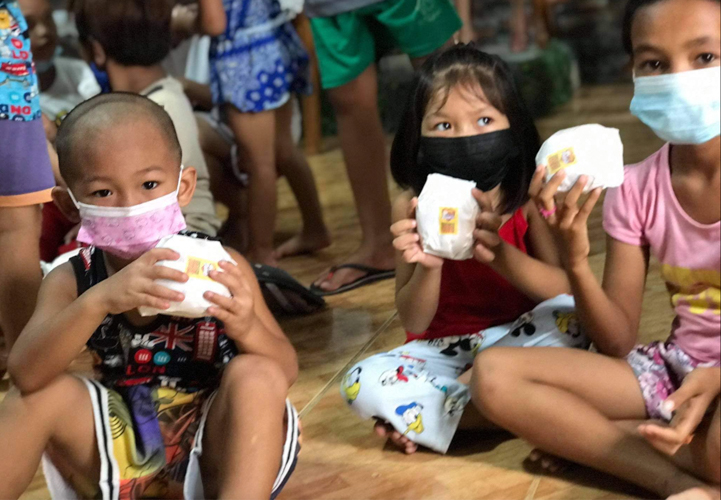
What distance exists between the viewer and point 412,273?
1.86m

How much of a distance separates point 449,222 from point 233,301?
429 mm

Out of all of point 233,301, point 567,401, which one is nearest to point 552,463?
point 567,401

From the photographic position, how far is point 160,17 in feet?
9.43

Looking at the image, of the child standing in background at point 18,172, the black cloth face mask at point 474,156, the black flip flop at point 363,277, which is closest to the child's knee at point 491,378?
the black cloth face mask at point 474,156

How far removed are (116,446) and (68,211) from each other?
0.43 metres

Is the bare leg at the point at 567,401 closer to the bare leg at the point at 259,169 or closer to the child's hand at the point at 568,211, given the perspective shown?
the child's hand at the point at 568,211

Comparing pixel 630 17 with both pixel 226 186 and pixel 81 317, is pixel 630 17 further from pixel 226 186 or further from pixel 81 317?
pixel 226 186

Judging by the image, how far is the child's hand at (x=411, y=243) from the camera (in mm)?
1684

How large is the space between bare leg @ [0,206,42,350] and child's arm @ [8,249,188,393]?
59 cm

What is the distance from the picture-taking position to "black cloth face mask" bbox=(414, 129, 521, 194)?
1.80m

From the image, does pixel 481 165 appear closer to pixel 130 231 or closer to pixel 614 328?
pixel 614 328

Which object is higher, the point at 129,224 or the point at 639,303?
the point at 129,224

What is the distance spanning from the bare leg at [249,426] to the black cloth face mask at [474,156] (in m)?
0.55

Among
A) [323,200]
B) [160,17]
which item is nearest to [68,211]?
[160,17]
